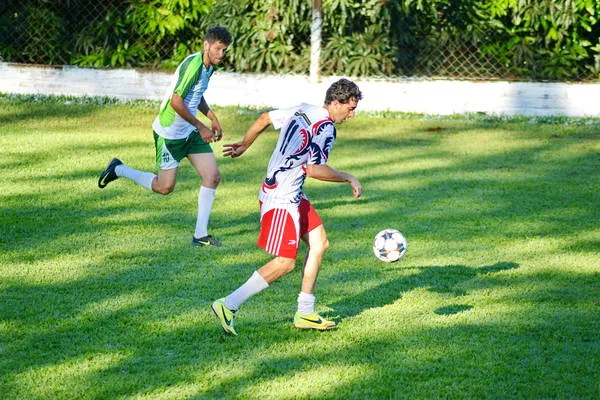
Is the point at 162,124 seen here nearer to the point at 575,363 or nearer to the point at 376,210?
the point at 376,210

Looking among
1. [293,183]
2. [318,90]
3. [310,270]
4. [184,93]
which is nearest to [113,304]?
[310,270]

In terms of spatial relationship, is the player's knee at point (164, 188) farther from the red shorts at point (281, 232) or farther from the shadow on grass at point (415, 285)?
the red shorts at point (281, 232)

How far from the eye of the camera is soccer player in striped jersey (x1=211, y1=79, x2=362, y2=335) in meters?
6.43

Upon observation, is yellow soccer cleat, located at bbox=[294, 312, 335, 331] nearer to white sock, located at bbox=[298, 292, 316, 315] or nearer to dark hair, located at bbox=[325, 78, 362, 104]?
white sock, located at bbox=[298, 292, 316, 315]

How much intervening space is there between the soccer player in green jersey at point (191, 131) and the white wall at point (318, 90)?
6.34m

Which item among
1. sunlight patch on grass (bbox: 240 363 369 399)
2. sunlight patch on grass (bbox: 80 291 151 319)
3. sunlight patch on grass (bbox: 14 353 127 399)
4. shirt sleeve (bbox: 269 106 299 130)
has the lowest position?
sunlight patch on grass (bbox: 240 363 369 399)

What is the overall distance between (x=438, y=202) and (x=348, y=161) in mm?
2217

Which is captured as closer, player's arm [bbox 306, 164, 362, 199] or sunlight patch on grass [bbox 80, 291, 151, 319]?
player's arm [bbox 306, 164, 362, 199]

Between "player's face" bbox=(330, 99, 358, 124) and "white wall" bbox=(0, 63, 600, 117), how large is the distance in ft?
28.7

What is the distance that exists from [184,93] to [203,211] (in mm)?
1017

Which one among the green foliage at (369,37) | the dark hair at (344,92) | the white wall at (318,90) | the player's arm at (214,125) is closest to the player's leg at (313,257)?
Result: the dark hair at (344,92)

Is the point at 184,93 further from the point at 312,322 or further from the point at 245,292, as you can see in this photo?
the point at 312,322

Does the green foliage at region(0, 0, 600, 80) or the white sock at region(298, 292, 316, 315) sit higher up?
the green foliage at region(0, 0, 600, 80)

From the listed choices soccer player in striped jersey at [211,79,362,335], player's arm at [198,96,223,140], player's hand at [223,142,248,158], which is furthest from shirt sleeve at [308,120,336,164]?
player's arm at [198,96,223,140]
